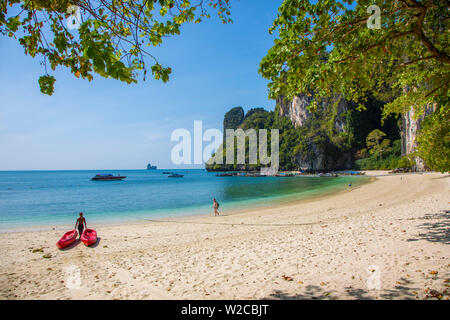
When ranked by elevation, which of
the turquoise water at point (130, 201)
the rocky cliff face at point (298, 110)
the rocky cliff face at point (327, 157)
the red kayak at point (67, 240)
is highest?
the rocky cliff face at point (298, 110)

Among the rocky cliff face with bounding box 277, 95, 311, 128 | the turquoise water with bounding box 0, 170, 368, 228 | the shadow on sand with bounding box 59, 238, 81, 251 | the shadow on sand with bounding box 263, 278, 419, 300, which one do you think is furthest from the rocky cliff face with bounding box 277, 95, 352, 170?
the shadow on sand with bounding box 263, 278, 419, 300

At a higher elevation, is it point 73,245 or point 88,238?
point 88,238

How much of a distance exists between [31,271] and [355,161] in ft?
262

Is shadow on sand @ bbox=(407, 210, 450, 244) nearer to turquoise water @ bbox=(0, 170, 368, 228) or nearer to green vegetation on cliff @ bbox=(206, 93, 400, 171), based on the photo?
turquoise water @ bbox=(0, 170, 368, 228)

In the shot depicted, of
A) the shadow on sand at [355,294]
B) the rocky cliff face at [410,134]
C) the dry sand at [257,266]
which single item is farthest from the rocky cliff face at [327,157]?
the shadow on sand at [355,294]

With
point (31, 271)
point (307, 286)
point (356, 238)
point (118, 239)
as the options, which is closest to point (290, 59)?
point (307, 286)

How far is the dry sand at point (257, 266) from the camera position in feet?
12.0

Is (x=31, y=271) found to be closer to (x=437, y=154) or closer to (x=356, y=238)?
(x=356, y=238)

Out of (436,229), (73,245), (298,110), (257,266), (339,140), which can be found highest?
(298,110)

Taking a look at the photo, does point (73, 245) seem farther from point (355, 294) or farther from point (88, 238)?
point (355, 294)

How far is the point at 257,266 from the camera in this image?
193 inches

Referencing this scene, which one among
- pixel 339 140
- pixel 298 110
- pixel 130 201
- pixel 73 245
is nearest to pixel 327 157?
pixel 339 140

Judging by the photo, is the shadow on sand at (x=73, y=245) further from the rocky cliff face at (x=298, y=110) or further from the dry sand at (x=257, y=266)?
the rocky cliff face at (x=298, y=110)

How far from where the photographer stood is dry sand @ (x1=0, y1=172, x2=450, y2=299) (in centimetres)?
365
